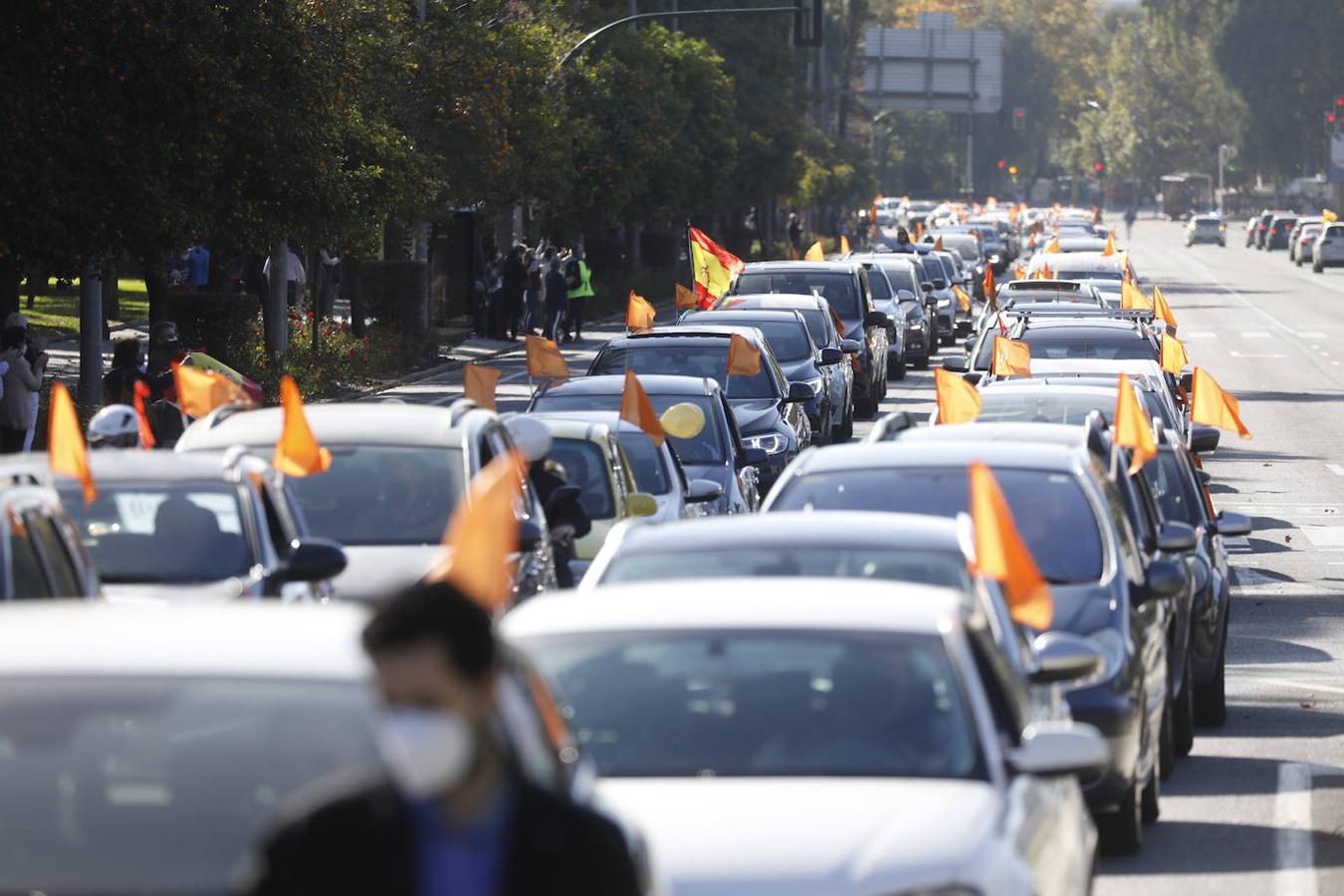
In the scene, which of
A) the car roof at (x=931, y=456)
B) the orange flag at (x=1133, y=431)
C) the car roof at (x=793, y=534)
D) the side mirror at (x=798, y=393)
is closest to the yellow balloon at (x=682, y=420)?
the side mirror at (x=798, y=393)

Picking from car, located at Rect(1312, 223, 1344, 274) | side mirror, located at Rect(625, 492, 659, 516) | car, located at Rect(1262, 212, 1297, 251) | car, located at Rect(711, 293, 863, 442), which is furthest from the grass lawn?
car, located at Rect(1262, 212, 1297, 251)

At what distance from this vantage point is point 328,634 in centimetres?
499

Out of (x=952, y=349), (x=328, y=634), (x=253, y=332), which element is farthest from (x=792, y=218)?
(x=328, y=634)

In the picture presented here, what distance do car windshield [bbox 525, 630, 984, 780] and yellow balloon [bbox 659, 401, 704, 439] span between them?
10.7m

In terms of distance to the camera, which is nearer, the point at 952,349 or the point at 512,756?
the point at 512,756

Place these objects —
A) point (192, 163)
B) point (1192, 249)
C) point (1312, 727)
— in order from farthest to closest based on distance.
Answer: point (1192, 249)
point (192, 163)
point (1312, 727)

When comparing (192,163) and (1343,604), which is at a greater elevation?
(192,163)

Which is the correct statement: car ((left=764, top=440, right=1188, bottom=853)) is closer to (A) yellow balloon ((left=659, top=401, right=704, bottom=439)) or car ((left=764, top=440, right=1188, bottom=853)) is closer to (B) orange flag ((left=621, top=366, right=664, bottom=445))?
(B) orange flag ((left=621, top=366, right=664, bottom=445))

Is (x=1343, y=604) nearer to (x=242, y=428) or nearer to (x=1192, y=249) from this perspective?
(x=242, y=428)

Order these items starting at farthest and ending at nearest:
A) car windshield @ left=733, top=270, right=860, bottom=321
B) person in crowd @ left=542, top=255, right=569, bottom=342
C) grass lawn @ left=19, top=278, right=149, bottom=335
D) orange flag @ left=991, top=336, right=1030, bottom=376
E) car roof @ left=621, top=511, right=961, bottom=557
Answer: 1. person in crowd @ left=542, top=255, right=569, bottom=342
2. grass lawn @ left=19, top=278, right=149, bottom=335
3. car windshield @ left=733, top=270, right=860, bottom=321
4. orange flag @ left=991, top=336, right=1030, bottom=376
5. car roof @ left=621, top=511, right=961, bottom=557

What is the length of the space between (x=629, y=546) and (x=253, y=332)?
2583cm

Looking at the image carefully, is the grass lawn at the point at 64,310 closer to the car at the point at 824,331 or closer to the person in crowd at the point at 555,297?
the person in crowd at the point at 555,297

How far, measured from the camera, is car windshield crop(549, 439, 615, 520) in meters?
14.6

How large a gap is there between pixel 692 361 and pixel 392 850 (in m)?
18.4
